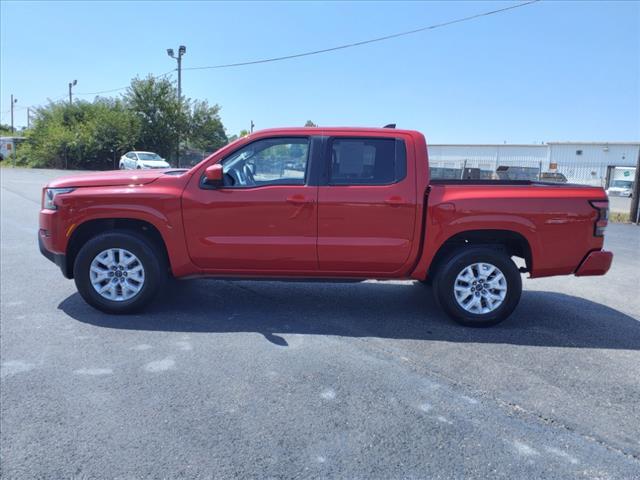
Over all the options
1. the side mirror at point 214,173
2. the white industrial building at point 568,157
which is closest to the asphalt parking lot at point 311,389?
the side mirror at point 214,173

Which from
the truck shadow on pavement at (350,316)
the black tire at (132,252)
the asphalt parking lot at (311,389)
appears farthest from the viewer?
the black tire at (132,252)

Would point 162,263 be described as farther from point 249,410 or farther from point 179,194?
point 249,410

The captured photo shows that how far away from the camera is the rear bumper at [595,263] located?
5113 mm

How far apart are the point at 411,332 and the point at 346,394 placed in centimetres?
153

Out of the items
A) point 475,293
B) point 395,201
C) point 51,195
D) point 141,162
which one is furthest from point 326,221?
point 141,162

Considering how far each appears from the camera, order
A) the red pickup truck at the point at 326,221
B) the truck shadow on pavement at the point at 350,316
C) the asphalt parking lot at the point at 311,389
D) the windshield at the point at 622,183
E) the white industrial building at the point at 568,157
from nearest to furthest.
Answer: the asphalt parking lot at the point at 311,389, the truck shadow on pavement at the point at 350,316, the red pickup truck at the point at 326,221, the windshield at the point at 622,183, the white industrial building at the point at 568,157

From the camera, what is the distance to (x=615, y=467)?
2.85 m

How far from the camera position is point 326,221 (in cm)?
504

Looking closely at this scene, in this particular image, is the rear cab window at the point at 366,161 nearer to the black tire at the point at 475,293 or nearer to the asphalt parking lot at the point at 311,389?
the black tire at the point at 475,293

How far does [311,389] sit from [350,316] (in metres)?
1.79

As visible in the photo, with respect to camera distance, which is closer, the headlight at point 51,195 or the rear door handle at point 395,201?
the rear door handle at point 395,201

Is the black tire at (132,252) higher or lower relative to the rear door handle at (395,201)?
lower

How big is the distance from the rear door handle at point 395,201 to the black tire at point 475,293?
76 centimetres

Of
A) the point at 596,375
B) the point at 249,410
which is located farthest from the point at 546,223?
the point at 249,410
